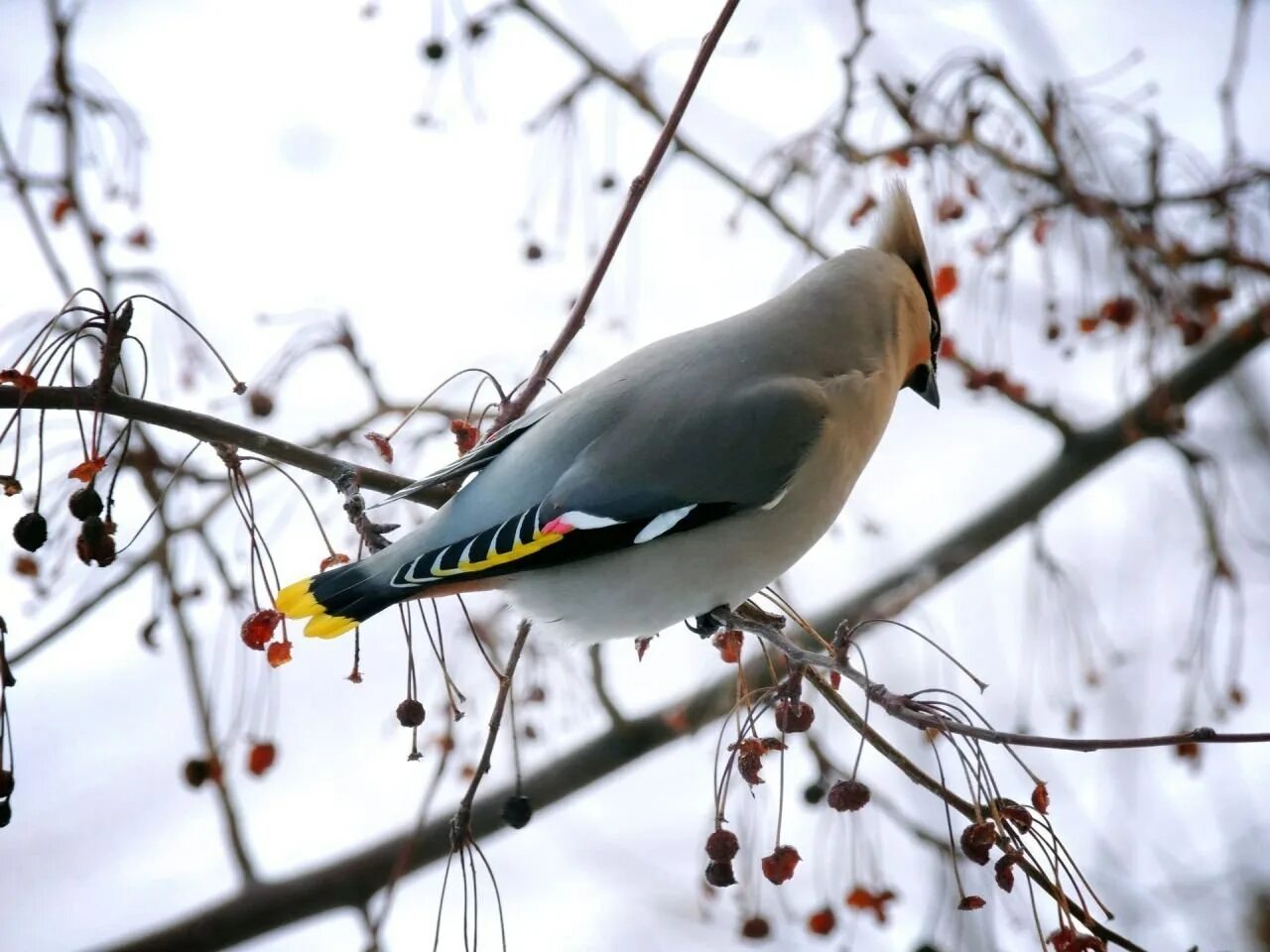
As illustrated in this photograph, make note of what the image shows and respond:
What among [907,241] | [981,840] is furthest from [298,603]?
[907,241]

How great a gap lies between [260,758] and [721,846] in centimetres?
113

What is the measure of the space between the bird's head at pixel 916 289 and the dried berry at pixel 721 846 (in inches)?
46.5

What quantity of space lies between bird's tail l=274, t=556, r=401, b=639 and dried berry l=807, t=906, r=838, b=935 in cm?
109

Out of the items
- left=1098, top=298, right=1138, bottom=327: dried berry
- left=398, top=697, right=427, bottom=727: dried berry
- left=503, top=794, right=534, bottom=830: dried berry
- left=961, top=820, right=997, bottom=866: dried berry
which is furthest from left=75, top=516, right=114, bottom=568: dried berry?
left=1098, top=298, right=1138, bottom=327: dried berry

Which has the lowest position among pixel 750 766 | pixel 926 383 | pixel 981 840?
pixel 981 840

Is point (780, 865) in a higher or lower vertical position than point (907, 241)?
lower

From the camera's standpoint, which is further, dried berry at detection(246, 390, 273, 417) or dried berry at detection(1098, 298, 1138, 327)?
dried berry at detection(1098, 298, 1138, 327)

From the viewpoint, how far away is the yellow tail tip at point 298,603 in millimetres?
2104

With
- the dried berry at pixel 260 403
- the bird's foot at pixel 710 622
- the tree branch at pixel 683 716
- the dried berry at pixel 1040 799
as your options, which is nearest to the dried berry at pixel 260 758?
the tree branch at pixel 683 716

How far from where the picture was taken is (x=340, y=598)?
2084mm

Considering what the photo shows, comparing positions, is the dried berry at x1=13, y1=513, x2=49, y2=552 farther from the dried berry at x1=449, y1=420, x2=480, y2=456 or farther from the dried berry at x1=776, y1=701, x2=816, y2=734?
the dried berry at x1=776, y1=701, x2=816, y2=734

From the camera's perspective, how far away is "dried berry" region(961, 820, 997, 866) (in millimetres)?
1694

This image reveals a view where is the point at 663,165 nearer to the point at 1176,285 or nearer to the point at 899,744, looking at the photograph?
the point at 1176,285

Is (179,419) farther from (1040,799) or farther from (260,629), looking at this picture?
(1040,799)
